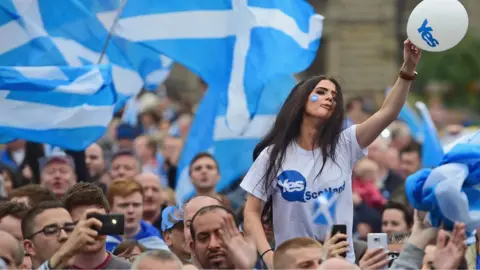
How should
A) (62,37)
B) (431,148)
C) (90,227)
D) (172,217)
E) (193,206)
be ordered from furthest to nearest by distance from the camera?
(431,148) → (62,37) → (172,217) → (193,206) → (90,227)

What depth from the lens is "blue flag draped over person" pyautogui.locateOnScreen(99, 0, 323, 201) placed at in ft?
40.7

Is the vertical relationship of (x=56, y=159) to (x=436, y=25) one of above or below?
below

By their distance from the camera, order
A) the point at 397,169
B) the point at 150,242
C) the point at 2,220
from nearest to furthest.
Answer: the point at 2,220
the point at 150,242
the point at 397,169

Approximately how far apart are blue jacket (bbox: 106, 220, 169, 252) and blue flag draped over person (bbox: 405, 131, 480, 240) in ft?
8.46

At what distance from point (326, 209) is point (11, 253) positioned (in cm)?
160

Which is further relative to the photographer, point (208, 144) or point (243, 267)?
point (208, 144)

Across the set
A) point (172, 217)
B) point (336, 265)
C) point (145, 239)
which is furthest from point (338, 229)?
point (145, 239)

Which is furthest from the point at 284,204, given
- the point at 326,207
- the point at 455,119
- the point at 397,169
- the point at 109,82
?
the point at 455,119

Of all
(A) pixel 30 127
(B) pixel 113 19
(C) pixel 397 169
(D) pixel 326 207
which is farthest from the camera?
(C) pixel 397 169

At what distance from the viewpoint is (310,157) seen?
8609 mm

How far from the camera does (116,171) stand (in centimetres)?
1357

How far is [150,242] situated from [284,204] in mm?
2062

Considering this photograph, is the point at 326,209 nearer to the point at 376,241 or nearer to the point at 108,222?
the point at 376,241

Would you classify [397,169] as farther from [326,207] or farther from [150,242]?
[326,207]
